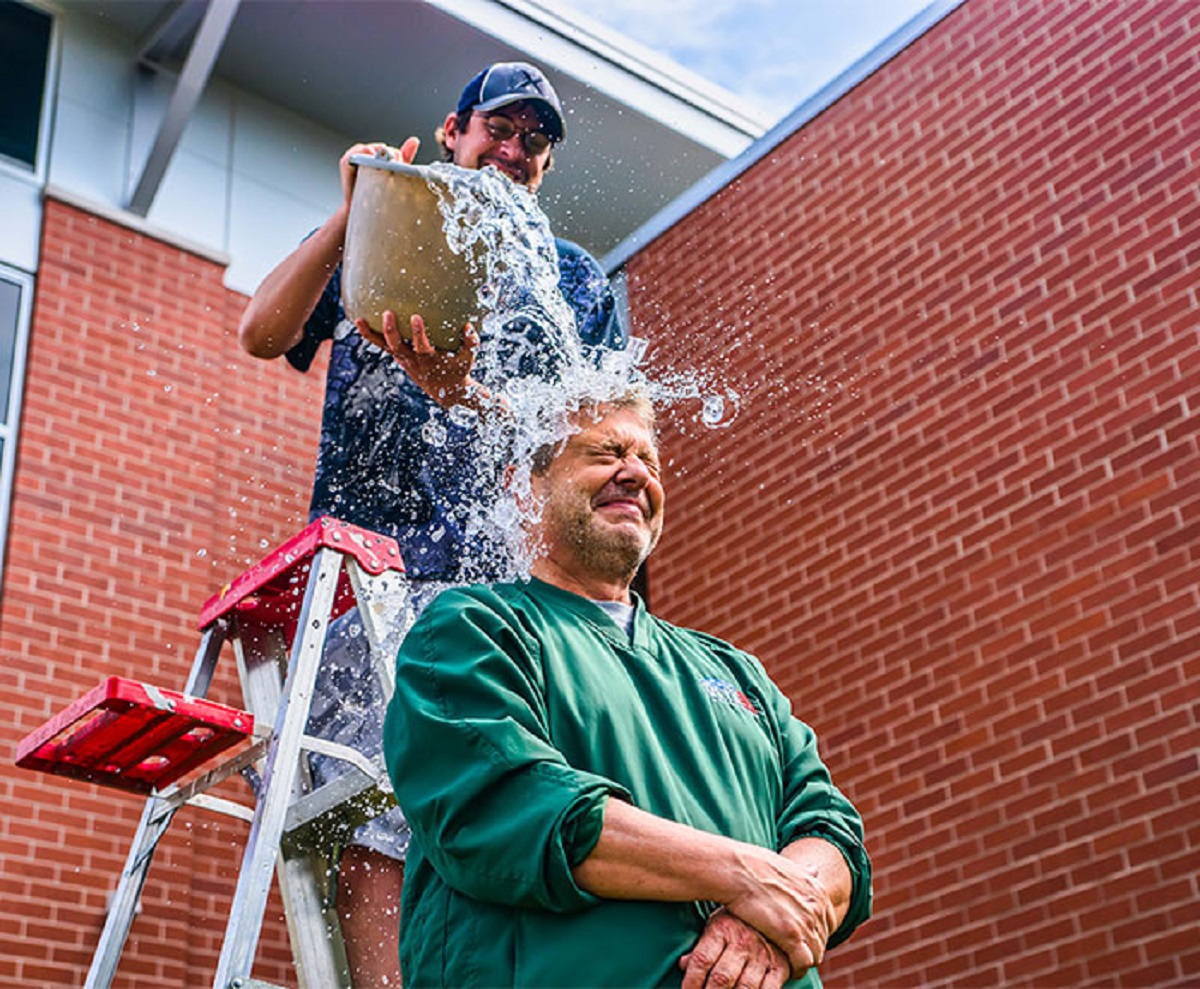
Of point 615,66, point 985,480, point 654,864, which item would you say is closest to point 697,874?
point 654,864

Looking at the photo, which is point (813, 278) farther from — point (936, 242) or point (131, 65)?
point (131, 65)

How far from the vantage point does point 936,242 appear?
7977 mm

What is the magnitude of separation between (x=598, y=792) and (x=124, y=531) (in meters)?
6.18

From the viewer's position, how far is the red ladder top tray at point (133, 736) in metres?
3.93

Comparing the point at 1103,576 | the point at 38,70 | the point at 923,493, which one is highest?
the point at 38,70

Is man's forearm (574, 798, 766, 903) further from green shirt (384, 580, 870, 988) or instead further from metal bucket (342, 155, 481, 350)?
metal bucket (342, 155, 481, 350)

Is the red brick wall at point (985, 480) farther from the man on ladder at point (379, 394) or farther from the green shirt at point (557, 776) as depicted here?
the green shirt at point (557, 776)

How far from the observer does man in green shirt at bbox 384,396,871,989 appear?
2609 millimetres

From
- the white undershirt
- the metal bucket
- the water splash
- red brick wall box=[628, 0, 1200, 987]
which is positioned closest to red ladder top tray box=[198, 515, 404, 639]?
the water splash

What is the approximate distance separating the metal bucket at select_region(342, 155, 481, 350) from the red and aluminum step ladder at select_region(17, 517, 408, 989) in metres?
0.53

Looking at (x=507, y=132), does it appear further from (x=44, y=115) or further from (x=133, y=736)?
(x=44, y=115)

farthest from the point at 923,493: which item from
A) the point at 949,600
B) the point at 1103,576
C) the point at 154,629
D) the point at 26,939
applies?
the point at 26,939

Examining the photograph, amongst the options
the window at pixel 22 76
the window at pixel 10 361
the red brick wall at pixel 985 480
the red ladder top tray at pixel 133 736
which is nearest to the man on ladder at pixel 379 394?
the red ladder top tray at pixel 133 736

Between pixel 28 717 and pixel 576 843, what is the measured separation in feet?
18.5
